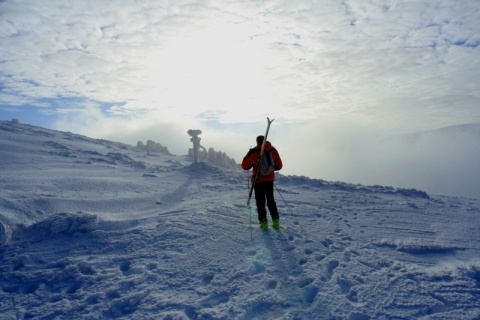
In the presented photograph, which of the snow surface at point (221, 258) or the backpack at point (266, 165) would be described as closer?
the snow surface at point (221, 258)

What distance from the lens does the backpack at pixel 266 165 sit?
7.62m

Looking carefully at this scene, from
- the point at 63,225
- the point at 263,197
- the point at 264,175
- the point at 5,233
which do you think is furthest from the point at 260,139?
the point at 5,233

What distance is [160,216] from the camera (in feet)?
27.0

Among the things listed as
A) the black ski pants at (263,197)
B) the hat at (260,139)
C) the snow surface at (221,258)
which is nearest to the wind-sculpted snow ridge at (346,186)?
the snow surface at (221,258)

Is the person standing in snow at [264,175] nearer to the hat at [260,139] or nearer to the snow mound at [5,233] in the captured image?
the hat at [260,139]

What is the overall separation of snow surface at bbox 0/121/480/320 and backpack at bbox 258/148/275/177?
137cm

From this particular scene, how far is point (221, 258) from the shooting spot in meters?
5.90

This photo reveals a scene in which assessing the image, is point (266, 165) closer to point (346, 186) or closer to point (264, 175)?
point (264, 175)

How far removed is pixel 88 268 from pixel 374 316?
458cm

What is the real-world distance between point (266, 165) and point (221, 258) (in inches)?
104

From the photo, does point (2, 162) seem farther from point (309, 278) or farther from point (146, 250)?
point (309, 278)

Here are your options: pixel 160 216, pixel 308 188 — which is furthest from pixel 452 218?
pixel 160 216

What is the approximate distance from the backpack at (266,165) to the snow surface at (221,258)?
1.37 m

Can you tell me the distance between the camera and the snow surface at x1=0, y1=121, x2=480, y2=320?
454 cm
